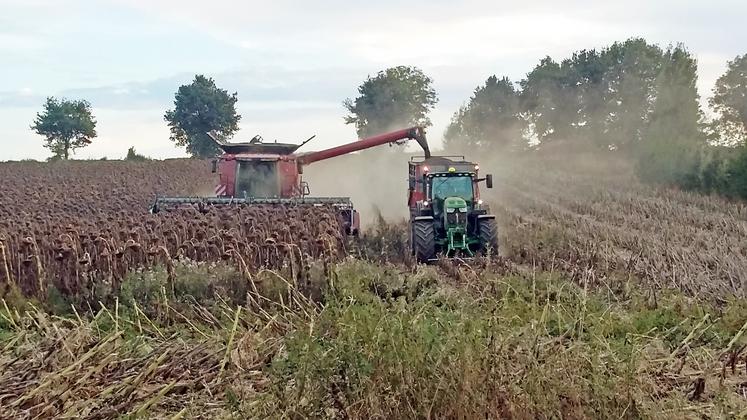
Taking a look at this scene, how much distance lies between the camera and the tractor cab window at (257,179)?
65.7 ft

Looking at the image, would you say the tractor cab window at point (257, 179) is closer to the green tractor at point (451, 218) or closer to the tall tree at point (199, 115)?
the green tractor at point (451, 218)

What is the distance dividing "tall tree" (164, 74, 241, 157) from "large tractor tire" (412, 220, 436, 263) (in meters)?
50.5

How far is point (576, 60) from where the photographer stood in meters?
74.3

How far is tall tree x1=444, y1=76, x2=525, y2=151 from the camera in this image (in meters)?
73.8

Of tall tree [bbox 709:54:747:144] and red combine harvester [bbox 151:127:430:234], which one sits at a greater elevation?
tall tree [bbox 709:54:747:144]

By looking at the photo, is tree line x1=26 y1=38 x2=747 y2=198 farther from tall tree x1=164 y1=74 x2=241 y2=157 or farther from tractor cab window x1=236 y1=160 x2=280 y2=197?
tractor cab window x1=236 y1=160 x2=280 y2=197

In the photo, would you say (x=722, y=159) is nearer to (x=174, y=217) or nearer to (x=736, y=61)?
(x=174, y=217)

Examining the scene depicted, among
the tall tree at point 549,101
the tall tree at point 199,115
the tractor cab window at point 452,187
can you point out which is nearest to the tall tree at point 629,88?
the tall tree at point 549,101

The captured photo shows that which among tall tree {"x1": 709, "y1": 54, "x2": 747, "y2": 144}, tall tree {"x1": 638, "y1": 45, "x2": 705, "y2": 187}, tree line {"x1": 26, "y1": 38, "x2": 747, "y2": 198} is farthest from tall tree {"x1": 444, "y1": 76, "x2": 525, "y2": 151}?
tall tree {"x1": 638, "y1": 45, "x2": 705, "y2": 187}

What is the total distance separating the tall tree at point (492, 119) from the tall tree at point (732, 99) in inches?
764

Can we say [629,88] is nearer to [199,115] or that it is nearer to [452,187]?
[199,115]

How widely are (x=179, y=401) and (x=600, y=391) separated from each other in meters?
2.62

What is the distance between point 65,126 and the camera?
208 ft

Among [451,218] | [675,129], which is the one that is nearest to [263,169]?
[451,218]
